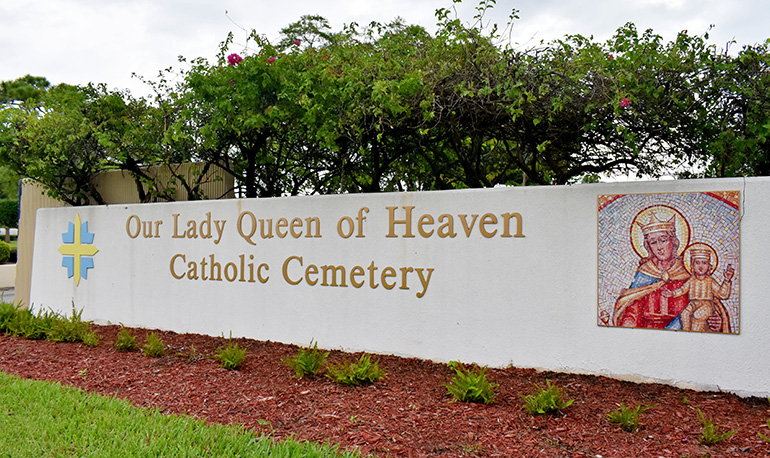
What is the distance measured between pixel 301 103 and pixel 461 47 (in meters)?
1.74

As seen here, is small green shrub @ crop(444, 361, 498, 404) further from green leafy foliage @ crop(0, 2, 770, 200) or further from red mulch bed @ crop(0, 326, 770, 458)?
green leafy foliage @ crop(0, 2, 770, 200)

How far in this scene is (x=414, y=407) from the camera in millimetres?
4445

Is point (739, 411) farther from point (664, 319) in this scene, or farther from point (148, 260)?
point (148, 260)

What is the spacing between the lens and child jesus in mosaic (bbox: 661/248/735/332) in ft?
15.5

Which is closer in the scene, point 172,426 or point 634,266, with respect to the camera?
point 172,426

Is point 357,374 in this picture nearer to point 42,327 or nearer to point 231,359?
point 231,359

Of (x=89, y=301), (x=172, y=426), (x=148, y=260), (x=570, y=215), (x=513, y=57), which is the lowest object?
(x=172, y=426)

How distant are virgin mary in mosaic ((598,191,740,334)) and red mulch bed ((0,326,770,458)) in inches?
23.5

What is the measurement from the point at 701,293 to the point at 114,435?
4474mm

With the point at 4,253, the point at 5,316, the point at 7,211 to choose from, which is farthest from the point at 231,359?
the point at 7,211

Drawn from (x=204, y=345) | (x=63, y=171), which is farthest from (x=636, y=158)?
(x=63, y=171)

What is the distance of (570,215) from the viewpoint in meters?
5.27

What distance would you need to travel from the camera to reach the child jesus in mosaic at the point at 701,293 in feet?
15.5

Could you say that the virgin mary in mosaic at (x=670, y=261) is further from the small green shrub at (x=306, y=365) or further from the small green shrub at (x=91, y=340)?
the small green shrub at (x=91, y=340)
